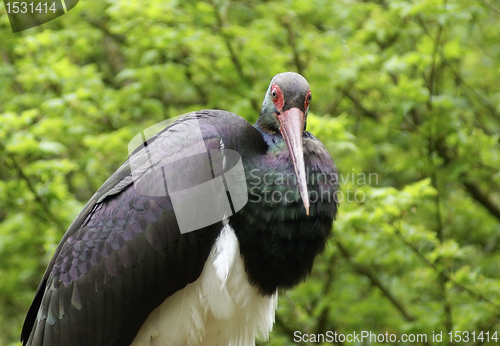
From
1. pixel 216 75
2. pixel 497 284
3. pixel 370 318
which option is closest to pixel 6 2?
pixel 216 75

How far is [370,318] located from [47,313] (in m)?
3.46

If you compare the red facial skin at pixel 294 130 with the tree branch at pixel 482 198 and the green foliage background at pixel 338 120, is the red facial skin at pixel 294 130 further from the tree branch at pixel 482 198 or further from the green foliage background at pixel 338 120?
the tree branch at pixel 482 198

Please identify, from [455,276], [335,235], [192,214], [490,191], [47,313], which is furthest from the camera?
[490,191]

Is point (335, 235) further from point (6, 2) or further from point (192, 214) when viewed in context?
point (6, 2)

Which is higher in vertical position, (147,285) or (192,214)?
(192,214)

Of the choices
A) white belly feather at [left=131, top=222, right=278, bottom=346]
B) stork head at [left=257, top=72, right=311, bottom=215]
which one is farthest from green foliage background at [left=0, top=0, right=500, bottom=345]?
white belly feather at [left=131, top=222, right=278, bottom=346]

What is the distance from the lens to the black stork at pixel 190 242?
3.20 meters

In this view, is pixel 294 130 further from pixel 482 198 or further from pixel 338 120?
pixel 482 198

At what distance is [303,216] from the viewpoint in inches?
127

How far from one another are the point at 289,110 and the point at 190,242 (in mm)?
959

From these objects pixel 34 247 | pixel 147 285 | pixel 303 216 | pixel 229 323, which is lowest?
pixel 34 247

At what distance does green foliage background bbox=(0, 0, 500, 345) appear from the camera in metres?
4.75

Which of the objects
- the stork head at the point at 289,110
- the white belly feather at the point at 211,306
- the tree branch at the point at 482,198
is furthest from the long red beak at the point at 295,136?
the tree branch at the point at 482,198

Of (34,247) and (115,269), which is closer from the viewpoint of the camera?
(115,269)
